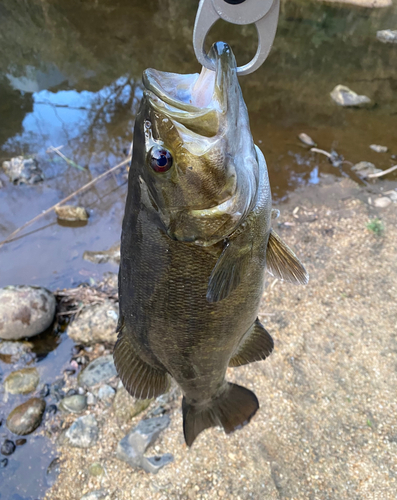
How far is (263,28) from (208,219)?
2.36 ft

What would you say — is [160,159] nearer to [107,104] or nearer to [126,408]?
[126,408]

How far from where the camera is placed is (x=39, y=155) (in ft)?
23.6

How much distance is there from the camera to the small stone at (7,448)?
3.29 meters

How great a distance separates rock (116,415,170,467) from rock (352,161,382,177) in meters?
6.06

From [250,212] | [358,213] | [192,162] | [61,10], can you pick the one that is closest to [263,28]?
[192,162]

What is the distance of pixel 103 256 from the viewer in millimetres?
5180

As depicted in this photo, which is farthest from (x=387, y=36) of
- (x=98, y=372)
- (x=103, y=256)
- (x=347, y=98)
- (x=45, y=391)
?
(x=45, y=391)

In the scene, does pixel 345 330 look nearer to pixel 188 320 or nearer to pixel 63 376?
pixel 188 320

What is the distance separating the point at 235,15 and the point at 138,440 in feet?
10.6

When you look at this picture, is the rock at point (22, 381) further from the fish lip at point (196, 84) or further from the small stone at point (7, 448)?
the fish lip at point (196, 84)

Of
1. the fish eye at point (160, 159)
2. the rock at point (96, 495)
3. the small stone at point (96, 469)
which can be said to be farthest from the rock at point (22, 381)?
the fish eye at point (160, 159)

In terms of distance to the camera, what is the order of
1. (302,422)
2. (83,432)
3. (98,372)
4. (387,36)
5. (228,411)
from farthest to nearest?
(387,36) < (98,372) < (83,432) < (302,422) < (228,411)

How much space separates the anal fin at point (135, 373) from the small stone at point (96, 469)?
1719 millimetres

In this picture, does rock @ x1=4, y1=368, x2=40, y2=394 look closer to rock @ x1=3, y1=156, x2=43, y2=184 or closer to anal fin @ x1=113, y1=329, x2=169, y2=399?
anal fin @ x1=113, y1=329, x2=169, y2=399
